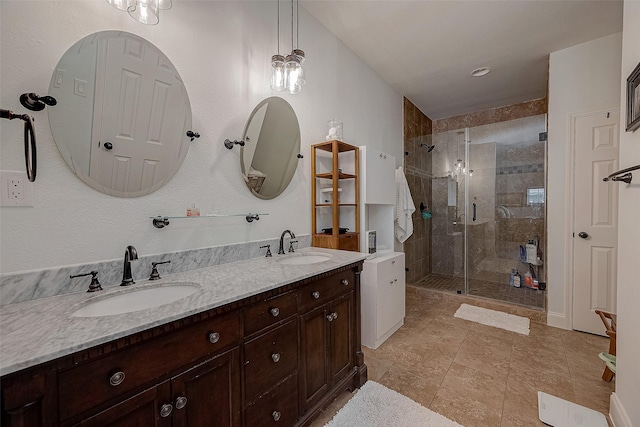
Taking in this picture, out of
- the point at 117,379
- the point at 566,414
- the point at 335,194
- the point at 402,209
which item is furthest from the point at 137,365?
the point at 402,209

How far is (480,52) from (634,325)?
2635 millimetres

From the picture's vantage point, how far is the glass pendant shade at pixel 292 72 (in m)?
1.75

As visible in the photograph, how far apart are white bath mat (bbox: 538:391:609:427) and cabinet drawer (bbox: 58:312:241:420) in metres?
1.86

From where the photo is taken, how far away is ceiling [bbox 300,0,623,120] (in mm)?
2113

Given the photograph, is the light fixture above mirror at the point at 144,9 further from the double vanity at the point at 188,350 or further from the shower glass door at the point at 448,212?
the shower glass door at the point at 448,212

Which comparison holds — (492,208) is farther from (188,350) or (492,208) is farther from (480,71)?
(188,350)

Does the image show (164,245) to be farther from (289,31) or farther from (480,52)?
(480,52)

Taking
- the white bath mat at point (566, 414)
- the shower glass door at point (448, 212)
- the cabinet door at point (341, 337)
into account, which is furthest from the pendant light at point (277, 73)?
the shower glass door at point (448, 212)

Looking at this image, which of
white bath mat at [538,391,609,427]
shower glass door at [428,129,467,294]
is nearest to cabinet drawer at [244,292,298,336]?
white bath mat at [538,391,609,427]

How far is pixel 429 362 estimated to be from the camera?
2064 millimetres

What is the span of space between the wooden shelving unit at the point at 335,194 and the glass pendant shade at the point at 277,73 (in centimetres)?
58

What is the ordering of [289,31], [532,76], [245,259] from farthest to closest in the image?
[532,76], [289,31], [245,259]

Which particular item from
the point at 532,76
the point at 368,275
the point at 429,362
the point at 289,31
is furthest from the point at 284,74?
the point at 532,76

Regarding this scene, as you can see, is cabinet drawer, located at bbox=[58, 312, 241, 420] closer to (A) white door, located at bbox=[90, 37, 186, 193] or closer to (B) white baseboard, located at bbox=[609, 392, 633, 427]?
(A) white door, located at bbox=[90, 37, 186, 193]
